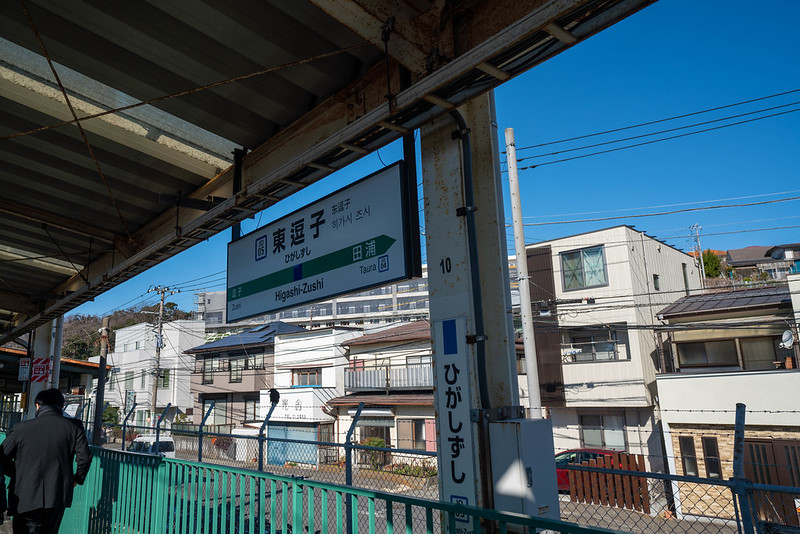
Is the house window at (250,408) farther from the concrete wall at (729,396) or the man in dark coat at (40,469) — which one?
the man in dark coat at (40,469)

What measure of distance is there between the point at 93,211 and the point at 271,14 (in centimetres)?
576

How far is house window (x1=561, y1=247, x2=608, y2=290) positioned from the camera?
23953 millimetres

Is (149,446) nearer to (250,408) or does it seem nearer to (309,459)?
(309,459)

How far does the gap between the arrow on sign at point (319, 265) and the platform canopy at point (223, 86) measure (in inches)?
35.3

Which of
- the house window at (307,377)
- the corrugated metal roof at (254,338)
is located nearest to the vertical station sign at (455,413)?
the house window at (307,377)

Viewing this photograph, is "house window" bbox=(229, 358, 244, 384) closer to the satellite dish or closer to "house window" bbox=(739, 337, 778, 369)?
"house window" bbox=(739, 337, 778, 369)

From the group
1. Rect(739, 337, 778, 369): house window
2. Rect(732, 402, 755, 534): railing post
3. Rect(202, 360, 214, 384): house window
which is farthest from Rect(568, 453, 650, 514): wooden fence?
Rect(202, 360, 214, 384): house window

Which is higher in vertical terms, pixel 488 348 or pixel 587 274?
pixel 587 274

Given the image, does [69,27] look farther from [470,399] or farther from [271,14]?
[470,399]

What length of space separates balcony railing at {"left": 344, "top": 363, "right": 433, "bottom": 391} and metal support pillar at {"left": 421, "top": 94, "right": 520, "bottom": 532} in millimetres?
21459

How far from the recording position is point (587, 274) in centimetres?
2434

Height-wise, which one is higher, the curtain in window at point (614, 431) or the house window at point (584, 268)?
the house window at point (584, 268)

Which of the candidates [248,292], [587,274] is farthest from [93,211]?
[587,274]

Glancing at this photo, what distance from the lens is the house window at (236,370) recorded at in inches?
1500
